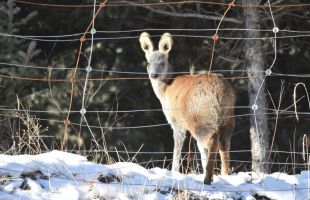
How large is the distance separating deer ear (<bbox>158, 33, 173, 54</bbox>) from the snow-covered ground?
130 inches

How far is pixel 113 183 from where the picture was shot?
559 centimetres

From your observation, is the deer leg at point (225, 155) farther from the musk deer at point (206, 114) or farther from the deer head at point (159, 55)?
the deer head at point (159, 55)

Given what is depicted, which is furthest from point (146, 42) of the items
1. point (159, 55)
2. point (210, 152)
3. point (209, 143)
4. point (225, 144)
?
point (210, 152)

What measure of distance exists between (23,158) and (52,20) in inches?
287

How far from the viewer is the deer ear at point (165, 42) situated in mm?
9062

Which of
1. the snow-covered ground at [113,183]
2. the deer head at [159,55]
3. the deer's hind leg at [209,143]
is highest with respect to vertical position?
the deer head at [159,55]

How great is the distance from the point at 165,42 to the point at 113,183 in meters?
3.96

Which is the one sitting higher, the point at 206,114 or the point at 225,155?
the point at 206,114

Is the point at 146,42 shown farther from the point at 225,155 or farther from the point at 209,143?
the point at 209,143

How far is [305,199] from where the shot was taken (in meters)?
5.54

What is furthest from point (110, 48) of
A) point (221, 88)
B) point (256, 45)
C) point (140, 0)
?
point (221, 88)

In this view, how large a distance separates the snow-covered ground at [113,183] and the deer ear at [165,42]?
10.9 ft

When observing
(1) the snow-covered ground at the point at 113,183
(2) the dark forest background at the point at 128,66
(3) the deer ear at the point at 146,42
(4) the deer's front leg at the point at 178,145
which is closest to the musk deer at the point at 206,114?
(4) the deer's front leg at the point at 178,145

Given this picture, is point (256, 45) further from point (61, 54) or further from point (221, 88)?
point (61, 54)
